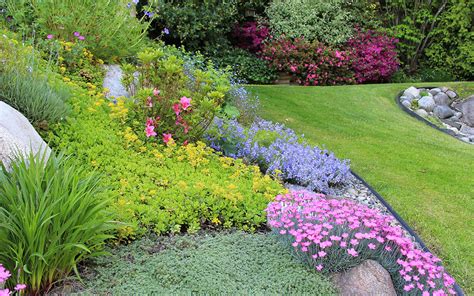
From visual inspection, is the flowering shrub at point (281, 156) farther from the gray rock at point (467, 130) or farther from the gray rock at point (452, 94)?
the gray rock at point (452, 94)

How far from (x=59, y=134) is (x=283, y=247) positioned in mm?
2126

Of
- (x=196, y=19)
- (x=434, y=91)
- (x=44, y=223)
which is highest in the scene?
(x=44, y=223)

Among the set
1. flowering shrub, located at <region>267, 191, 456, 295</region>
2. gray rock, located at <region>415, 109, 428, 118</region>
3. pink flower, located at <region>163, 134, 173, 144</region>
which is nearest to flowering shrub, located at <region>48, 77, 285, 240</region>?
pink flower, located at <region>163, 134, 173, 144</region>

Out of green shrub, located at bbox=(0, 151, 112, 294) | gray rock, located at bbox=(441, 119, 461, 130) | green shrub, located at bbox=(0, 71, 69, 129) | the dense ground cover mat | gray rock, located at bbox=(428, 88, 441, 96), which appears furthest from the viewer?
gray rock, located at bbox=(428, 88, 441, 96)

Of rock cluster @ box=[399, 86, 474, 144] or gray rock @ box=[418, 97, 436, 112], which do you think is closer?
rock cluster @ box=[399, 86, 474, 144]

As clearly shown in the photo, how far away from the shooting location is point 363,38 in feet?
40.9

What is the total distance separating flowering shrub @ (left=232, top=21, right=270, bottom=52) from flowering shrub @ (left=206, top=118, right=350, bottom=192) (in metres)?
7.37

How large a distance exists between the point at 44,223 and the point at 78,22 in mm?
4010

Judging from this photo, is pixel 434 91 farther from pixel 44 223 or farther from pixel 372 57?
pixel 44 223

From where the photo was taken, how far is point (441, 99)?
1043cm

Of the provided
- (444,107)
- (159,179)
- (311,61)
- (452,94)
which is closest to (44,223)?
(159,179)

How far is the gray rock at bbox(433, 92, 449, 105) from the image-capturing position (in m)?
10.4

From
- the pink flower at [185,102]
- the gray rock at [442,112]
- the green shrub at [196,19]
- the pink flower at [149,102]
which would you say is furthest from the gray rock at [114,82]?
the gray rock at [442,112]

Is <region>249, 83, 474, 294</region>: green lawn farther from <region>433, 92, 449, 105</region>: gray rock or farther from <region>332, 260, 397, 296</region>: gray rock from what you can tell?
<region>332, 260, 397, 296</region>: gray rock
